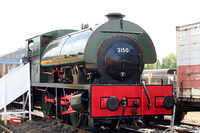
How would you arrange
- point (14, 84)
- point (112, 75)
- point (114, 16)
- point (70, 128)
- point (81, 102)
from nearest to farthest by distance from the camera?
point (81, 102) → point (112, 75) → point (114, 16) → point (70, 128) → point (14, 84)

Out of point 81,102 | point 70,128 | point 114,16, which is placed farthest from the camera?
point 70,128

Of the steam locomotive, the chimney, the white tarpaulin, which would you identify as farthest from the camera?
the white tarpaulin

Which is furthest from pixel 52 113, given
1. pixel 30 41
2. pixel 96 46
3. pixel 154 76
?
pixel 154 76

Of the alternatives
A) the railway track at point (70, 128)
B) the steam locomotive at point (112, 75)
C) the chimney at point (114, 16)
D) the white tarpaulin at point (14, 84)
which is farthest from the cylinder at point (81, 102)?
the white tarpaulin at point (14, 84)

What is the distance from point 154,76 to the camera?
1952 centimetres

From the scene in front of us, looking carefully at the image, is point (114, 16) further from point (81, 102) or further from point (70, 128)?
point (70, 128)

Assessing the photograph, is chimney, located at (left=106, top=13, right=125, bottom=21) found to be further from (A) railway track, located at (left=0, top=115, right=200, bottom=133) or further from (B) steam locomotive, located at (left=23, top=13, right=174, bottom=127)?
(A) railway track, located at (left=0, top=115, right=200, bottom=133)

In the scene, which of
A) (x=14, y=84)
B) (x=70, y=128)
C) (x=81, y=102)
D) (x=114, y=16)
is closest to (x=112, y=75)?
(x=81, y=102)

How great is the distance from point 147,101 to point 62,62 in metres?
3.17

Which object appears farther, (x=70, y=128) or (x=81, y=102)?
(x=70, y=128)

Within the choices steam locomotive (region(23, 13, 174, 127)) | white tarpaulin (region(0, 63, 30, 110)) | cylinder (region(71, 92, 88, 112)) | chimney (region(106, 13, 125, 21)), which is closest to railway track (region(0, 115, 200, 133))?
steam locomotive (region(23, 13, 174, 127))

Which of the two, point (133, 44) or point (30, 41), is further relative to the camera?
point (30, 41)

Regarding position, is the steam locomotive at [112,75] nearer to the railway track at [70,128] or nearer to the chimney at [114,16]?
the chimney at [114,16]

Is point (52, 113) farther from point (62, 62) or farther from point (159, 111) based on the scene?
point (159, 111)
